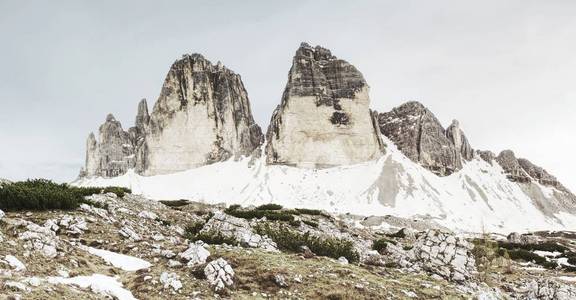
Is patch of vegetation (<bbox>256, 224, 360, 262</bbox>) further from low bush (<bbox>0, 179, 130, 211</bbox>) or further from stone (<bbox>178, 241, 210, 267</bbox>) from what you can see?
low bush (<bbox>0, 179, 130, 211</bbox>)

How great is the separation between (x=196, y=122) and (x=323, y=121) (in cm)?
4813


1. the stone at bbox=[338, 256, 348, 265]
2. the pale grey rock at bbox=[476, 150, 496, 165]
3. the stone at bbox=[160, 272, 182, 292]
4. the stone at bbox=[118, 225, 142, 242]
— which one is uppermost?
the pale grey rock at bbox=[476, 150, 496, 165]

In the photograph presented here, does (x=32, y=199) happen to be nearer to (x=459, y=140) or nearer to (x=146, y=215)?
(x=146, y=215)

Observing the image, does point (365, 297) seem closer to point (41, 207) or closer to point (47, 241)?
point (47, 241)

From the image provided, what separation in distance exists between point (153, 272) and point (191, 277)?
3.61ft

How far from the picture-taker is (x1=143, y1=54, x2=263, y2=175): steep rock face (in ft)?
504

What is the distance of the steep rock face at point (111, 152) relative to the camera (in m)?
176

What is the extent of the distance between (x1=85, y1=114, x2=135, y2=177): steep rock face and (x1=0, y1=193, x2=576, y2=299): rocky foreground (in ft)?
546

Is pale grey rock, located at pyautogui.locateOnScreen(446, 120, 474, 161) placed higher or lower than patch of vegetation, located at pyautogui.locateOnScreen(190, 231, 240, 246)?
higher

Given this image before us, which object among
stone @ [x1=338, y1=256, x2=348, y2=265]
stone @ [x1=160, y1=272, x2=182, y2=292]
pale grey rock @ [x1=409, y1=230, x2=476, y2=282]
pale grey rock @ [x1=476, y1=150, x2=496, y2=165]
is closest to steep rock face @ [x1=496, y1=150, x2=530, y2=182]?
pale grey rock @ [x1=476, y1=150, x2=496, y2=165]

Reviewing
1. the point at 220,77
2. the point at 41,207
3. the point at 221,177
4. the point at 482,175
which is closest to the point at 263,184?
the point at 221,177

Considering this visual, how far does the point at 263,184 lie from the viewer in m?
126

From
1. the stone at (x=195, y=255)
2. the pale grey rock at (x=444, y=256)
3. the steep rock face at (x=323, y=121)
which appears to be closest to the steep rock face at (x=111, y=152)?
the steep rock face at (x=323, y=121)

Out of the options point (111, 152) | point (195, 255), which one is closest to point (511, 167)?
point (111, 152)
